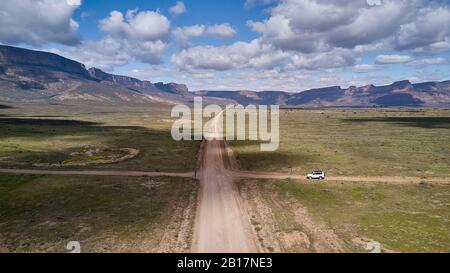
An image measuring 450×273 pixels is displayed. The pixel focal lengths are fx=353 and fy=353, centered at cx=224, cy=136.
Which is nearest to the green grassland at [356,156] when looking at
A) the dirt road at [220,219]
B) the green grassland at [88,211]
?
the dirt road at [220,219]

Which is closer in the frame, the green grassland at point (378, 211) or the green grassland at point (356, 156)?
the green grassland at point (378, 211)

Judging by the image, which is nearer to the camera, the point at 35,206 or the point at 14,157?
the point at 35,206

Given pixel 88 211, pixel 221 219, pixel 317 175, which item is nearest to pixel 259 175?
pixel 317 175

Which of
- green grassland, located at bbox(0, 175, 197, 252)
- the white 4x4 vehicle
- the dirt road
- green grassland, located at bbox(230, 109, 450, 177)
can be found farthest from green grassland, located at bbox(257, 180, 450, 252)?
green grassland, located at bbox(0, 175, 197, 252)

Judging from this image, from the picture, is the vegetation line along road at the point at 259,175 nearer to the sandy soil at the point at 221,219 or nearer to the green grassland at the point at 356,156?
the green grassland at the point at 356,156
